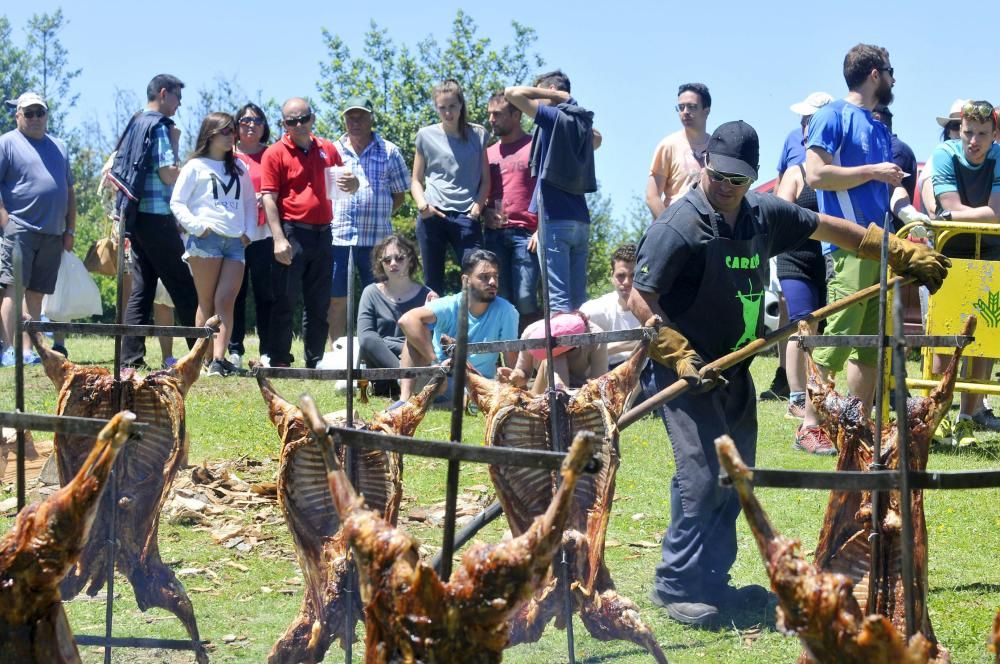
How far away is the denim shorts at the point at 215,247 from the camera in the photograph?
380 inches

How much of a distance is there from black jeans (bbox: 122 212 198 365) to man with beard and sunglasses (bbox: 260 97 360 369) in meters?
0.78

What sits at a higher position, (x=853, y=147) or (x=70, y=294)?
(x=853, y=147)

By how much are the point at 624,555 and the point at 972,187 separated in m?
4.43

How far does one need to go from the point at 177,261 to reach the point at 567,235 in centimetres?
324

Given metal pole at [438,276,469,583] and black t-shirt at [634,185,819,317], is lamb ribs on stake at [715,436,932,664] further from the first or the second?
black t-shirt at [634,185,819,317]

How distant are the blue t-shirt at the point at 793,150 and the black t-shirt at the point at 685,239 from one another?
4.24 m

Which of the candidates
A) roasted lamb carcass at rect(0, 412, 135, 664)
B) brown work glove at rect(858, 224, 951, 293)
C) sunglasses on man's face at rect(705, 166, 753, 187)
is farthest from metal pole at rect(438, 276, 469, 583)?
brown work glove at rect(858, 224, 951, 293)

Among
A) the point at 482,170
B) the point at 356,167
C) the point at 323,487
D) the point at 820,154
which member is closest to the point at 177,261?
the point at 356,167

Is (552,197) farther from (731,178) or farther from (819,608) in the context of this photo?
(819,608)

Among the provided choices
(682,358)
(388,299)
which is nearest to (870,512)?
(682,358)

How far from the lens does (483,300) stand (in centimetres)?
846

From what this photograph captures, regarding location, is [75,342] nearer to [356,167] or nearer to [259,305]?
[259,305]

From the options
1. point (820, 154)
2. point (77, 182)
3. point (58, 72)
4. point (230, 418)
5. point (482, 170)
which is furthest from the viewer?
point (58, 72)

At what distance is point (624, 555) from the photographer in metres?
6.32
